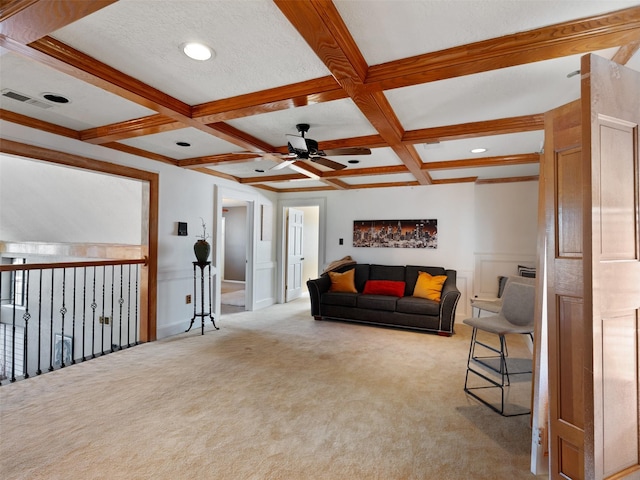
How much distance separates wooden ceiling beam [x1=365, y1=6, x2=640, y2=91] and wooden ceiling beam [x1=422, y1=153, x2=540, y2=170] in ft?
8.09

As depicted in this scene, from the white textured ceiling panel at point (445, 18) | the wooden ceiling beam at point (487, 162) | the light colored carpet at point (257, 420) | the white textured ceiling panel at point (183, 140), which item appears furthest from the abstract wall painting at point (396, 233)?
the white textured ceiling panel at point (445, 18)

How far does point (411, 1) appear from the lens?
1.45 meters

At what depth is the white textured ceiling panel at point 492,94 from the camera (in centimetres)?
204

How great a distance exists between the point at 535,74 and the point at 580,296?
57.5 inches

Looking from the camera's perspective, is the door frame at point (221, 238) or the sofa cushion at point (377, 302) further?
the door frame at point (221, 238)

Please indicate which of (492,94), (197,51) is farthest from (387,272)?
(197,51)

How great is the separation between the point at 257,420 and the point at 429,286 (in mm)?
3349

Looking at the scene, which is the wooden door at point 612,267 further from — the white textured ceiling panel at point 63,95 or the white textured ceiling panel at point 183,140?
the white textured ceiling panel at point 183,140

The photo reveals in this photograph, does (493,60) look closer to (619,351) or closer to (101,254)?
(619,351)

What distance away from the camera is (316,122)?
2.99 meters

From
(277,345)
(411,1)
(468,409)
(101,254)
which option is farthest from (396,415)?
(101,254)

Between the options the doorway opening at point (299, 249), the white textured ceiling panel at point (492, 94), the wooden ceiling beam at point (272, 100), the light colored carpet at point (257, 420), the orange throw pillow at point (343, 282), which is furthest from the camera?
the doorway opening at point (299, 249)

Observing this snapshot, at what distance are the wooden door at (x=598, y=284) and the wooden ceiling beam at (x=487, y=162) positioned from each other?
265cm

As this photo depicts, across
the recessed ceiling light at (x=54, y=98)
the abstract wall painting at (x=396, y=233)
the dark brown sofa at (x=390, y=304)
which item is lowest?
the dark brown sofa at (x=390, y=304)
